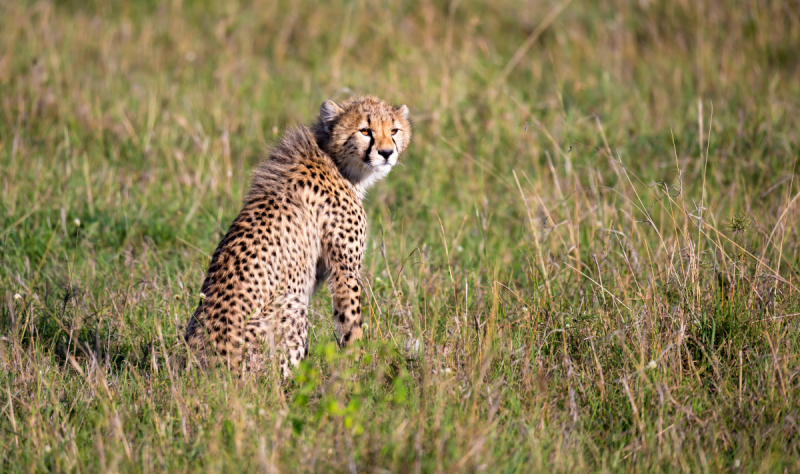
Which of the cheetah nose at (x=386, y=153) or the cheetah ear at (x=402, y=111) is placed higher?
the cheetah ear at (x=402, y=111)

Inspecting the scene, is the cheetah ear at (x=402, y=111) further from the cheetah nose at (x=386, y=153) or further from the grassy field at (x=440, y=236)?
the grassy field at (x=440, y=236)

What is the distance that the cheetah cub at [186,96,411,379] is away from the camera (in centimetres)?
320

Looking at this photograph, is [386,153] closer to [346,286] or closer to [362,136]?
[362,136]

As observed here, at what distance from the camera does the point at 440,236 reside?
4.90 m

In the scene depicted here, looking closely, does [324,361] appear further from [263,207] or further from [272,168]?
[272,168]

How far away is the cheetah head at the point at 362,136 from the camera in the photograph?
12.8ft

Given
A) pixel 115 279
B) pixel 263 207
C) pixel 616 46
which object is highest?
pixel 616 46

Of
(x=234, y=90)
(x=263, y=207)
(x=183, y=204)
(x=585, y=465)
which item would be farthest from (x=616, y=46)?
(x=585, y=465)

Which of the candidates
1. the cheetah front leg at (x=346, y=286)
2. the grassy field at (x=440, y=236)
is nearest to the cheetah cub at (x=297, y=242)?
the cheetah front leg at (x=346, y=286)

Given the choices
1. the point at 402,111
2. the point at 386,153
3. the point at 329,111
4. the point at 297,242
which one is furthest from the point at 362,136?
the point at 297,242

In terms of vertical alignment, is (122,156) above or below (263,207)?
below

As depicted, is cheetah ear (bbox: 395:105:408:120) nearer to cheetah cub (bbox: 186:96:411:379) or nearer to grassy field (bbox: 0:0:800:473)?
cheetah cub (bbox: 186:96:411:379)

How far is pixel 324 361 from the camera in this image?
3.36m

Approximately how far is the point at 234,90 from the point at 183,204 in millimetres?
1963
